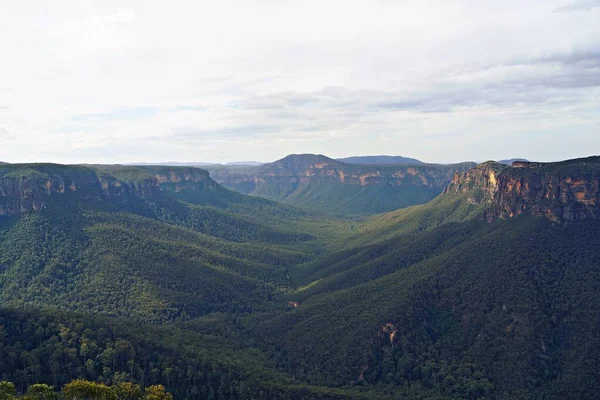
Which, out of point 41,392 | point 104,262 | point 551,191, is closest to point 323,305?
point 551,191

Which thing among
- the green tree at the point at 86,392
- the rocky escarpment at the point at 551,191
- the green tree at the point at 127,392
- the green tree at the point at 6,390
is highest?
the rocky escarpment at the point at 551,191

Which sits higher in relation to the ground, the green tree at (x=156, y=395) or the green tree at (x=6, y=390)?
the green tree at (x=6, y=390)

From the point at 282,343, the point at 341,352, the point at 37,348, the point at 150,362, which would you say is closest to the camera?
the point at 37,348

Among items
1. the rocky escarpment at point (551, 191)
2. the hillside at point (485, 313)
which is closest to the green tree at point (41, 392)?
the hillside at point (485, 313)

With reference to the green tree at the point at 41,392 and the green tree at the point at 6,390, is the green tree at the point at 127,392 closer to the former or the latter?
the green tree at the point at 41,392

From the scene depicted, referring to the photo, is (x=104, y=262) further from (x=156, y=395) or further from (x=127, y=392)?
(x=156, y=395)

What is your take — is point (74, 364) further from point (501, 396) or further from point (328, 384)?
point (501, 396)

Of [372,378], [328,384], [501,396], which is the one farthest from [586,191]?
[328,384]
